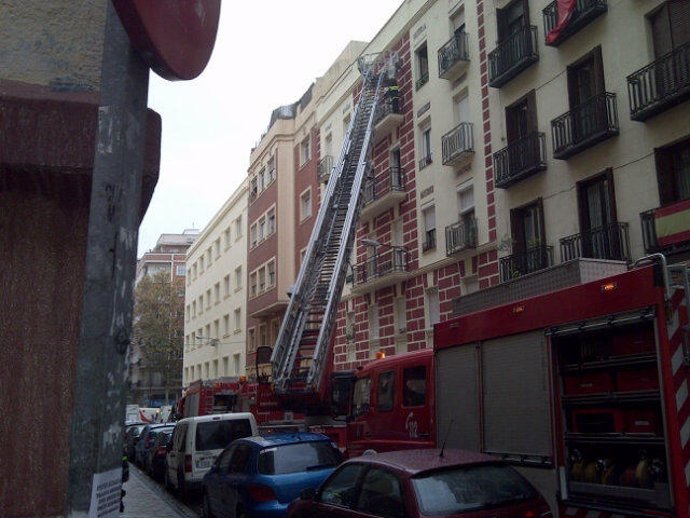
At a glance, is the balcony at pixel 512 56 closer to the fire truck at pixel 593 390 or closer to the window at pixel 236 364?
the fire truck at pixel 593 390

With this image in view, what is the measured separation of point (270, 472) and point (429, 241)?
15019 mm

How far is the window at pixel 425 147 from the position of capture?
24.9 m

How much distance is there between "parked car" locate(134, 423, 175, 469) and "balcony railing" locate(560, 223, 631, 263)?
46.8 ft

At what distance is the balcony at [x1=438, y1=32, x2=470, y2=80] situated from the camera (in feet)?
74.1

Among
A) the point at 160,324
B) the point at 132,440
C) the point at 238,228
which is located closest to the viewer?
the point at 132,440

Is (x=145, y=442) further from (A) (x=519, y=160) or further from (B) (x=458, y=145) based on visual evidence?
(A) (x=519, y=160)

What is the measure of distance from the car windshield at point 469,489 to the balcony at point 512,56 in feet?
49.2

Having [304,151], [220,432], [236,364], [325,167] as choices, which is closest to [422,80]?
→ [325,167]

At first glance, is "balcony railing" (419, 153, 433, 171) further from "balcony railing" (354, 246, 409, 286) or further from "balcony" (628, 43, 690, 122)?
"balcony" (628, 43, 690, 122)

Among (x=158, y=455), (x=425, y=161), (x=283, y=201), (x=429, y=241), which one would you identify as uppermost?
(x=283, y=201)

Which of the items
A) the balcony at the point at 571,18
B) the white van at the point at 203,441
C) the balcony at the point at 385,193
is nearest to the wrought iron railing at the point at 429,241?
the balcony at the point at 385,193

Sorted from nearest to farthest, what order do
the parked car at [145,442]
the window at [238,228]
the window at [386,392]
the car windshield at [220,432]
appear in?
the window at [386,392], the car windshield at [220,432], the parked car at [145,442], the window at [238,228]

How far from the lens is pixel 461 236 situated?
21.8 metres

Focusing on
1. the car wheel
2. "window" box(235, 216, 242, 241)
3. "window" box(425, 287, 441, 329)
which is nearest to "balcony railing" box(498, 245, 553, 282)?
"window" box(425, 287, 441, 329)
